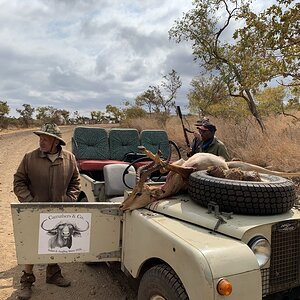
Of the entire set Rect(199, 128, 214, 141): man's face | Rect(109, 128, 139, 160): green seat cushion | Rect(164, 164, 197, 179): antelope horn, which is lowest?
Rect(164, 164, 197, 179): antelope horn

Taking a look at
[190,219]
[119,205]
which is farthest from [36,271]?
[190,219]

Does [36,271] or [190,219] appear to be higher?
[190,219]

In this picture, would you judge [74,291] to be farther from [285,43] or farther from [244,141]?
[244,141]

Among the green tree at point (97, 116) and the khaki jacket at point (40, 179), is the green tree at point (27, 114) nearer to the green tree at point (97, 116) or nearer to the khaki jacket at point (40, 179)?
the green tree at point (97, 116)

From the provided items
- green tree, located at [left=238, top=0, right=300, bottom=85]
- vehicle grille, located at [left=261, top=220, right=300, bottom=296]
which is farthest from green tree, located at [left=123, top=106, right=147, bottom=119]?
vehicle grille, located at [left=261, top=220, right=300, bottom=296]

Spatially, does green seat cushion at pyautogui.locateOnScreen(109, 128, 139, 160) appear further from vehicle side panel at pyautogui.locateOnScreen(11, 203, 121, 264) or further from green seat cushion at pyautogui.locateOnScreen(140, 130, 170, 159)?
vehicle side panel at pyautogui.locateOnScreen(11, 203, 121, 264)

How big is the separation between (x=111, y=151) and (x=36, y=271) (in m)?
3.02

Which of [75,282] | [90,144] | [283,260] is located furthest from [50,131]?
[90,144]

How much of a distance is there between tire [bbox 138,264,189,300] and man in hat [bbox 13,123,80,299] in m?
1.53

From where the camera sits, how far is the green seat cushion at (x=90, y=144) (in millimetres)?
6652

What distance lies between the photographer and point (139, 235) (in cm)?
279

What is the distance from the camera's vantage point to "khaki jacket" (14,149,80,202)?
3.76m

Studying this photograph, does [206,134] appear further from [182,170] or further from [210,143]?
[182,170]

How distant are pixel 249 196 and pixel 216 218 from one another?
0.28m
